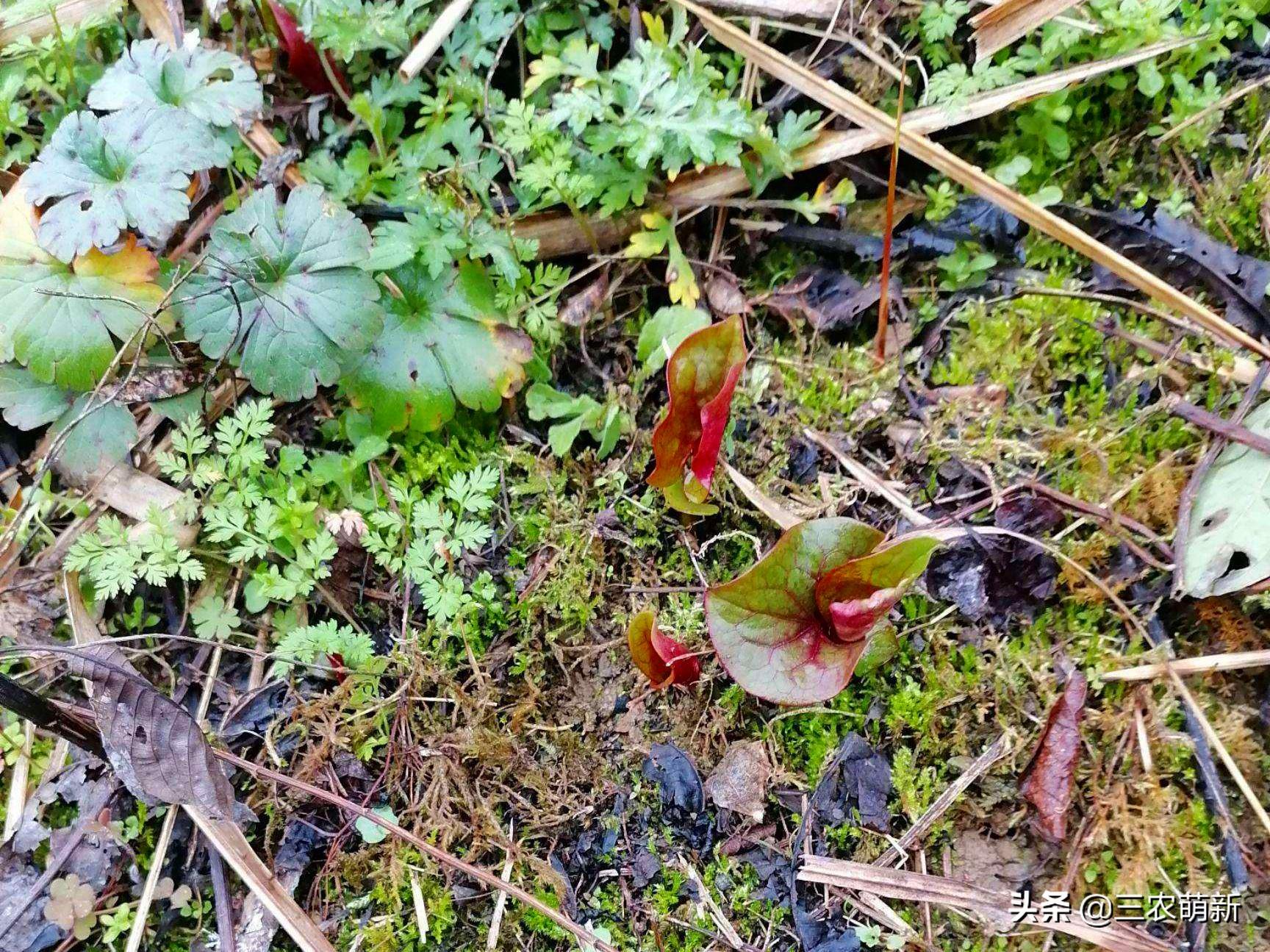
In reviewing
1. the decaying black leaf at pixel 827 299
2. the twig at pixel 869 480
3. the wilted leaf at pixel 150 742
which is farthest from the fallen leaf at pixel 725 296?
the wilted leaf at pixel 150 742

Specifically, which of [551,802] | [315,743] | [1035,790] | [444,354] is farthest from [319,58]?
[1035,790]

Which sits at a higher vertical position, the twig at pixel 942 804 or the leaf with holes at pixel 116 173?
the leaf with holes at pixel 116 173

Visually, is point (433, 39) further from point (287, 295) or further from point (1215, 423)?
point (1215, 423)

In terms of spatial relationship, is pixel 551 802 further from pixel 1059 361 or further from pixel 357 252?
pixel 1059 361

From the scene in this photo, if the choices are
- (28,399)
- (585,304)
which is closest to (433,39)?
(585,304)

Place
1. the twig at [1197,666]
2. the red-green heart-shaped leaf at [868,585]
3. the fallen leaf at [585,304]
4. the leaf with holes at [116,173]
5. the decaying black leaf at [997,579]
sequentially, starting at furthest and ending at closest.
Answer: the fallen leaf at [585,304] < the leaf with holes at [116,173] < the decaying black leaf at [997,579] < the twig at [1197,666] < the red-green heart-shaped leaf at [868,585]

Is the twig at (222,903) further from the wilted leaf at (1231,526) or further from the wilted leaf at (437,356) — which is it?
the wilted leaf at (1231,526)

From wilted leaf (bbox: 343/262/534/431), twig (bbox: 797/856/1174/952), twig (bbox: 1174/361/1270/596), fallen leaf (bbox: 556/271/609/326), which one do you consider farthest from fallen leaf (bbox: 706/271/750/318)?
twig (bbox: 797/856/1174/952)

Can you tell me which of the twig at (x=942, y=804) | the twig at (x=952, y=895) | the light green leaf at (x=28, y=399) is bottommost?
the twig at (x=952, y=895)
